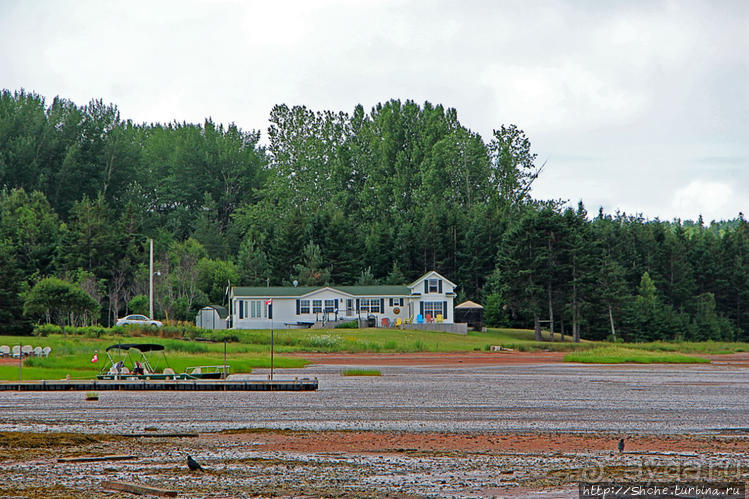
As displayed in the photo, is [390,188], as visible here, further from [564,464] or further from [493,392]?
[564,464]

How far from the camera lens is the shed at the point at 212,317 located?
8312 centimetres

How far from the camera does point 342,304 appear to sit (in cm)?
8412

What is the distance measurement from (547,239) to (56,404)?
6588cm

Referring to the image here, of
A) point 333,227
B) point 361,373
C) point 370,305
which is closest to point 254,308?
point 370,305

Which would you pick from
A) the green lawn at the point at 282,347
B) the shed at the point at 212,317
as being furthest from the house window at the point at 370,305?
the shed at the point at 212,317

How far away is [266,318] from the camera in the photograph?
81625 mm

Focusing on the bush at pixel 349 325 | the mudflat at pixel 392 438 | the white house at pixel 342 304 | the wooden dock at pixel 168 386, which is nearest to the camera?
the mudflat at pixel 392 438

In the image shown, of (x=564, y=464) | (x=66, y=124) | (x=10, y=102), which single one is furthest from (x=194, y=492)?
(x=10, y=102)

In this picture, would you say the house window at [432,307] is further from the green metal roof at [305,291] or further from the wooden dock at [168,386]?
the wooden dock at [168,386]

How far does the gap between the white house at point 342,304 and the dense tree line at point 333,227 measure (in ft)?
20.3

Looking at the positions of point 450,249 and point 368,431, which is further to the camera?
point 450,249

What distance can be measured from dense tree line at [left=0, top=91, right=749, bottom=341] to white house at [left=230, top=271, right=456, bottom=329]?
20.3 ft

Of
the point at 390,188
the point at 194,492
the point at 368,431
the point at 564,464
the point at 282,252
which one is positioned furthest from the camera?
the point at 390,188

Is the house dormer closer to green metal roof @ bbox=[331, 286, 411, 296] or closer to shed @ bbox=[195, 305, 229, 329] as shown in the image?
green metal roof @ bbox=[331, 286, 411, 296]
